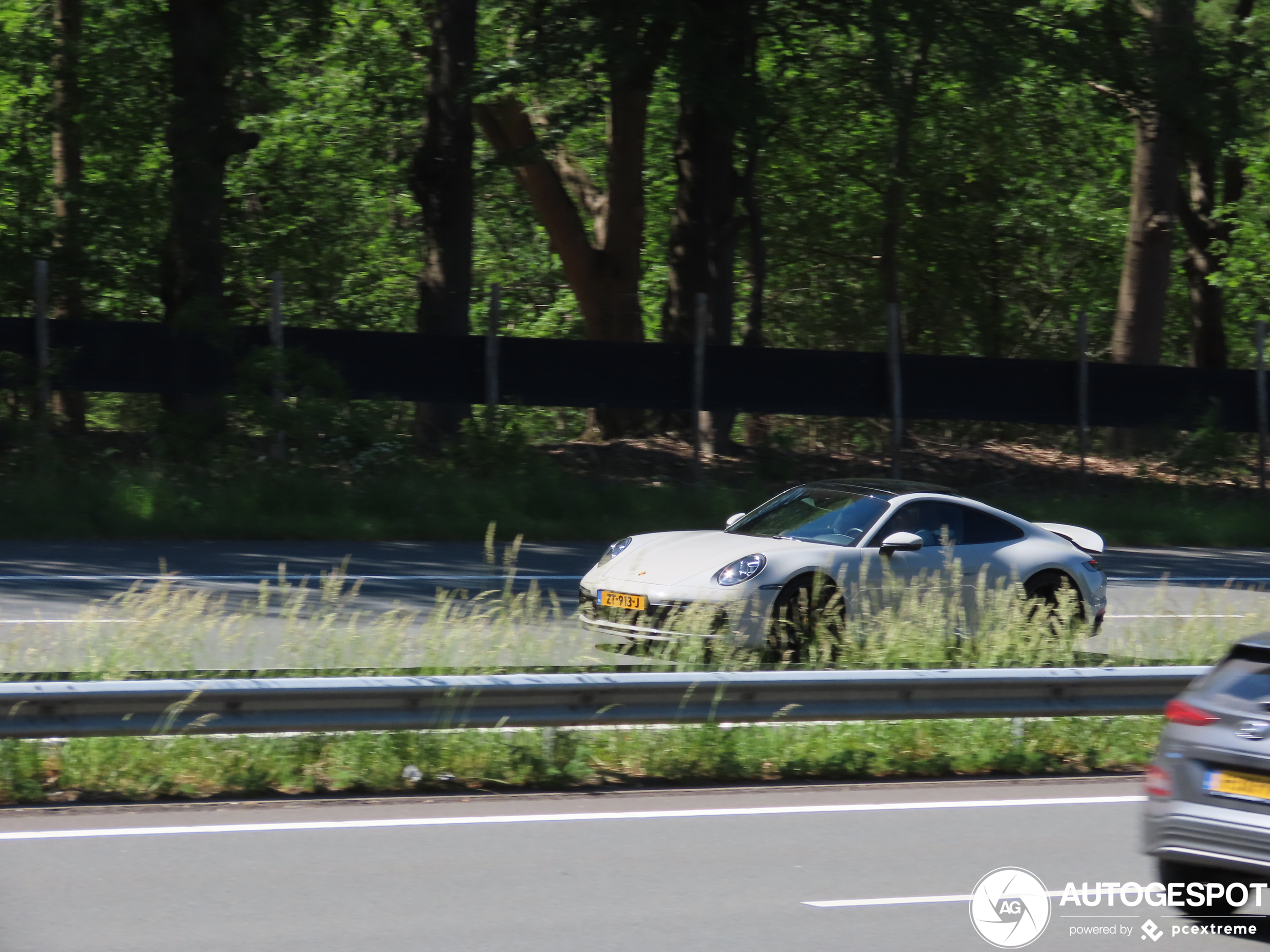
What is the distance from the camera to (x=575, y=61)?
70.6ft

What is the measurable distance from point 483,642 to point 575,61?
14.4 m

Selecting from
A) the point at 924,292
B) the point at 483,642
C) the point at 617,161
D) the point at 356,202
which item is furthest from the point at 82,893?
the point at 924,292

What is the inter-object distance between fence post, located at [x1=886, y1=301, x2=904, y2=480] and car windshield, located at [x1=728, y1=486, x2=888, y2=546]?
10.4 metres

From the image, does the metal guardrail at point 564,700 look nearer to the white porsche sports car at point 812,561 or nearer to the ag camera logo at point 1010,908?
the ag camera logo at point 1010,908

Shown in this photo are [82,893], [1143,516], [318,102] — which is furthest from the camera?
[318,102]

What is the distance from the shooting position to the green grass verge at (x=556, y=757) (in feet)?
23.4

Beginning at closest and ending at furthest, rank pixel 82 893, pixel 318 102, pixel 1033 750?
1. pixel 82 893
2. pixel 1033 750
3. pixel 318 102

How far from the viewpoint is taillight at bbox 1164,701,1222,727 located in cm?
557

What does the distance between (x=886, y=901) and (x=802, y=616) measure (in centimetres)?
440

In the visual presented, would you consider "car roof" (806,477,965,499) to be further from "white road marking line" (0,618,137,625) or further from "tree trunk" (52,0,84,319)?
"tree trunk" (52,0,84,319)

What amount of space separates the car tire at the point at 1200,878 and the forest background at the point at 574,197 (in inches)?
496

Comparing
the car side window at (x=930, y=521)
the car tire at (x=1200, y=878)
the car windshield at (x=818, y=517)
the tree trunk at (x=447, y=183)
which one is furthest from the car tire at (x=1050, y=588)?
the tree trunk at (x=447, y=183)

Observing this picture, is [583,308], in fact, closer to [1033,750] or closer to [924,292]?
[924,292]

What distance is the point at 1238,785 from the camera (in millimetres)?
5375
